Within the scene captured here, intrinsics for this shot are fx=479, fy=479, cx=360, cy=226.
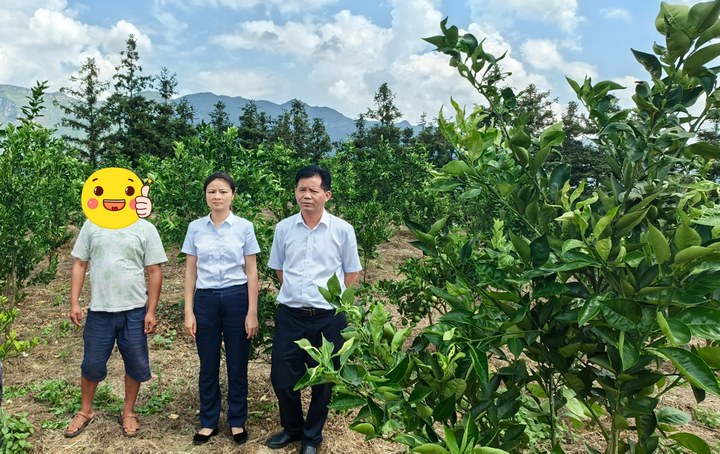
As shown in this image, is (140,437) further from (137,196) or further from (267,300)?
(137,196)

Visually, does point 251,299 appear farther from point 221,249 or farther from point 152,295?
point 152,295

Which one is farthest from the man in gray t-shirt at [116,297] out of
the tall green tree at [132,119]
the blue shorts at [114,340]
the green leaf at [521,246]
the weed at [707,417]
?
the tall green tree at [132,119]

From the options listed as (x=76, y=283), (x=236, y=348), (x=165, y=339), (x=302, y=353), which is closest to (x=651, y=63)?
(x=302, y=353)

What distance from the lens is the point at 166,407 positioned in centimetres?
363

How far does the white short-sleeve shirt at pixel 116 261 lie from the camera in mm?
2945

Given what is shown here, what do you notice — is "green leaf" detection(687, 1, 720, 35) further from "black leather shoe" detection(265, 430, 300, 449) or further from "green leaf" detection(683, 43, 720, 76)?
"black leather shoe" detection(265, 430, 300, 449)

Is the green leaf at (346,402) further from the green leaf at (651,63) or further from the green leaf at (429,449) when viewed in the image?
the green leaf at (651,63)

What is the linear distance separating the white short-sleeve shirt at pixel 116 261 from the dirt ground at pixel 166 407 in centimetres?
90

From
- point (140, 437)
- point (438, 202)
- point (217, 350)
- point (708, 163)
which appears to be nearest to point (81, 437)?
point (140, 437)

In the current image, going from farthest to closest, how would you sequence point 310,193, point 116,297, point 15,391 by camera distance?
point 15,391, point 116,297, point 310,193

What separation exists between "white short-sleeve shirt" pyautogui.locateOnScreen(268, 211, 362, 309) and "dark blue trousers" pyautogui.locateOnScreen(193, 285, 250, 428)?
0.35 m

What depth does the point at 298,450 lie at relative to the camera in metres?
3.04

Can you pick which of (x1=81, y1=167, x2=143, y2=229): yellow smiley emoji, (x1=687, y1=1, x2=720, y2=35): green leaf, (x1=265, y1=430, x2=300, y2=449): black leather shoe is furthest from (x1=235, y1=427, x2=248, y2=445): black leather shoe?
(x1=687, y1=1, x2=720, y2=35): green leaf

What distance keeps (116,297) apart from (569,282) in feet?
8.75
